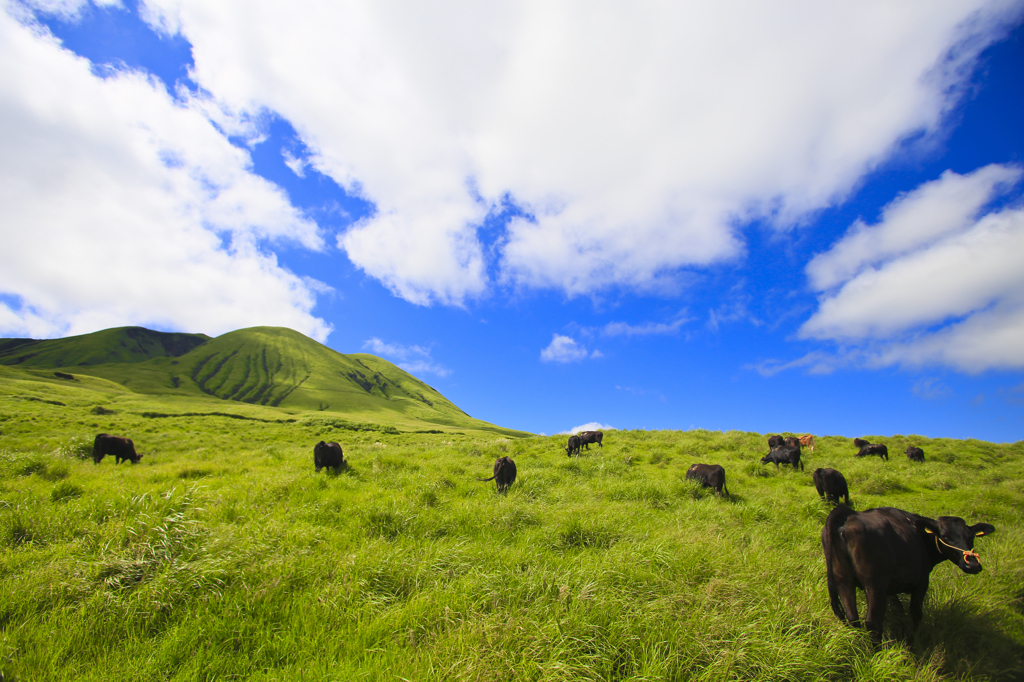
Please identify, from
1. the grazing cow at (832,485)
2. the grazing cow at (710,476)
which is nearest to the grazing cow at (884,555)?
the grazing cow at (710,476)

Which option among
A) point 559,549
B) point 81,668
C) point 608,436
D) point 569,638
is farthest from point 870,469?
point 81,668

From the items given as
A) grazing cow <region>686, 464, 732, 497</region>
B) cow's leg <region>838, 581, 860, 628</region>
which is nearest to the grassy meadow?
cow's leg <region>838, 581, 860, 628</region>

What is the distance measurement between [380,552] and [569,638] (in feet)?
11.5

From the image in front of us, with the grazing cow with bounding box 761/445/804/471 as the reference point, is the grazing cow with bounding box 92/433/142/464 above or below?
below

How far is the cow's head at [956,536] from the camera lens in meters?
5.44

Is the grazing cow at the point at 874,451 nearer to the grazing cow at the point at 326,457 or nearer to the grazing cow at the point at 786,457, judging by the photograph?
the grazing cow at the point at 786,457

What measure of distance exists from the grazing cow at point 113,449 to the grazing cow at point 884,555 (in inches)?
1044

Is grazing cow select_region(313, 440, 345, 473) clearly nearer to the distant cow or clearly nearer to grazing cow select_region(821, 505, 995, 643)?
the distant cow

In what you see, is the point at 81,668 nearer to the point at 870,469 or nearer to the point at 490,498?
the point at 490,498

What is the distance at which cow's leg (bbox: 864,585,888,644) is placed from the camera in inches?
209

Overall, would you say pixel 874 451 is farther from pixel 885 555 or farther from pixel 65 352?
pixel 65 352

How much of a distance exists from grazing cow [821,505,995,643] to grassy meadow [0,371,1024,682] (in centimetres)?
37

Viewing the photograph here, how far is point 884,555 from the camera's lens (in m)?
5.45

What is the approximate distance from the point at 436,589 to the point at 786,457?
17.0 metres
